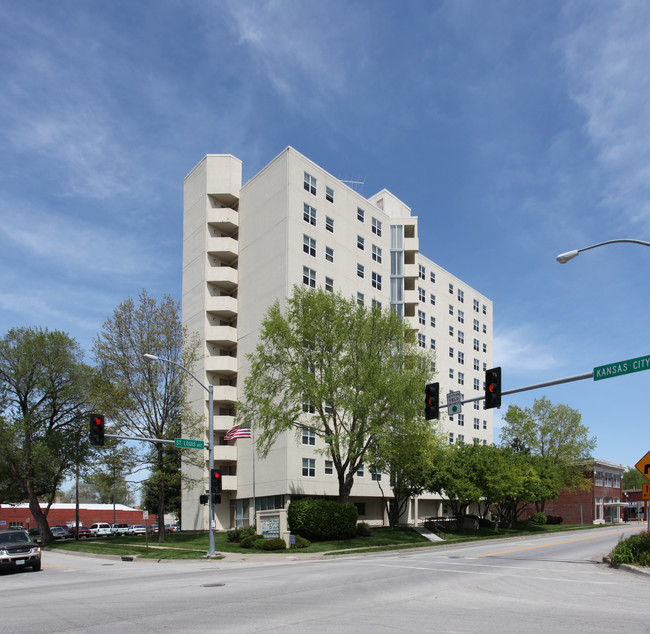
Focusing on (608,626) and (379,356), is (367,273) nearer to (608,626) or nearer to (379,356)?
(379,356)

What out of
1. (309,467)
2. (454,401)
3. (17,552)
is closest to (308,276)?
(309,467)

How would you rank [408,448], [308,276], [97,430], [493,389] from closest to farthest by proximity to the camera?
[493,389] < [97,430] < [408,448] < [308,276]

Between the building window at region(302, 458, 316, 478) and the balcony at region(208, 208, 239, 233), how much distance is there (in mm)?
21814

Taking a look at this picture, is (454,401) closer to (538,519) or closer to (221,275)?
(221,275)

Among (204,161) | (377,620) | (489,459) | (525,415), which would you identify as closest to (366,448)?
(489,459)

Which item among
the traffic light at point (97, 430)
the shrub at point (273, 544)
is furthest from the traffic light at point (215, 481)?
the traffic light at point (97, 430)

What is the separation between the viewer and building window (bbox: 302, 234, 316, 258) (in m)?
51.3

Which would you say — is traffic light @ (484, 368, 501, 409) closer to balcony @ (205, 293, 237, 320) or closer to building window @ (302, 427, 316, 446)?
building window @ (302, 427, 316, 446)

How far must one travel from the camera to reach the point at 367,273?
58.3 meters

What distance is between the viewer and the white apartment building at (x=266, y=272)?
49062mm

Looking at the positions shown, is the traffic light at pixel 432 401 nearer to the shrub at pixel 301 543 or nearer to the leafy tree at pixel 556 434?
the shrub at pixel 301 543

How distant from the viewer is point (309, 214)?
52.6m

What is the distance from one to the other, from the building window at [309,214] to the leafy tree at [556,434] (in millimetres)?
36846

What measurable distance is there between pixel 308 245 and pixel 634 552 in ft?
116
